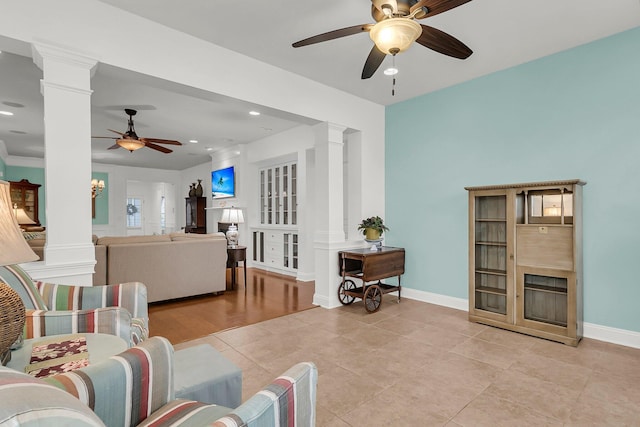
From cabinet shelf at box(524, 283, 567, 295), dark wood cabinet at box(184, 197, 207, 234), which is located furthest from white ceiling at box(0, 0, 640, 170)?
dark wood cabinet at box(184, 197, 207, 234)

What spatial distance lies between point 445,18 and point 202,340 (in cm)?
349

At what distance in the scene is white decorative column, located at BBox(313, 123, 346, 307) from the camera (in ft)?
13.7

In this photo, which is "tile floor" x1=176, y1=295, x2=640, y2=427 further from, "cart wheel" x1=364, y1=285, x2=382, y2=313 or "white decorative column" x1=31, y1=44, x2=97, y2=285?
"white decorative column" x1=31, y1=44, x2=97, y2=285

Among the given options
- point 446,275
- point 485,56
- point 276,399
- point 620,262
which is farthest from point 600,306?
point 276,399

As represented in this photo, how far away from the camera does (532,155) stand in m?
3.49

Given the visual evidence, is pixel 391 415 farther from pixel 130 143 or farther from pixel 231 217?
pixel 130 143

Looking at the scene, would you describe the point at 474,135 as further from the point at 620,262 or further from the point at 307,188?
the point at 307,188

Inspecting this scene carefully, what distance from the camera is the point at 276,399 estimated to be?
836mm

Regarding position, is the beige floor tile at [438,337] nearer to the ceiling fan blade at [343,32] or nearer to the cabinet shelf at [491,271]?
the cabinet shelf at [491,271]

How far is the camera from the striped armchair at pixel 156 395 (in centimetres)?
80

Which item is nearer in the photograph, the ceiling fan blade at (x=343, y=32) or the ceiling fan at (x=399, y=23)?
the ceiling fan at (x=399, y=23)

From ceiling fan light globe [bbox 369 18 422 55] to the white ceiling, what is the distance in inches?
25.2

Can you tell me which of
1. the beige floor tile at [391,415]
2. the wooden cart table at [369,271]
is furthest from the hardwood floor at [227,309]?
the beige floor tile at [391,415]

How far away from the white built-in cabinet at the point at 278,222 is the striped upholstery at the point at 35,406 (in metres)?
5.46
